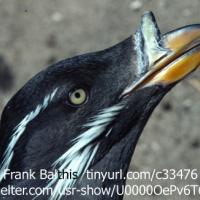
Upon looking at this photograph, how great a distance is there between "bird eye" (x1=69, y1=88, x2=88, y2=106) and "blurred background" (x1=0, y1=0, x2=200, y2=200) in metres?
2.78

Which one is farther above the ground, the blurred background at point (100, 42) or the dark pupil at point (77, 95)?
the blurred background at point (100, 42)

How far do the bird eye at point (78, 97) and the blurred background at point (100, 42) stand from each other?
109 inches

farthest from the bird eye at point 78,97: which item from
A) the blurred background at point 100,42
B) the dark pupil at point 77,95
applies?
the blurred background at point 100,42

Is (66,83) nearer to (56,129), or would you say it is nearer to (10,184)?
(56,129)

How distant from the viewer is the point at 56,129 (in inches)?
135

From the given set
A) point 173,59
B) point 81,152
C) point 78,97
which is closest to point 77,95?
point 78,97

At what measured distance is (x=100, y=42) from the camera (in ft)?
21.4

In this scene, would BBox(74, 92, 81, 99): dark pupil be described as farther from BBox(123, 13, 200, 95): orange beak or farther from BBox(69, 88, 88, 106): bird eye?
BBox(123, 13, 200, 95): orange beak

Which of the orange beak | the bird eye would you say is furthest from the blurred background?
the bird eye

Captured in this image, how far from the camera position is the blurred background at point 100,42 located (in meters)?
6.16

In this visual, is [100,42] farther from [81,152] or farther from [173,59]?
[81,152]

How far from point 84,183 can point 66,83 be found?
0.52 m

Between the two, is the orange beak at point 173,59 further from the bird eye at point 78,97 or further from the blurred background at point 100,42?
the blurred background at point 100,42

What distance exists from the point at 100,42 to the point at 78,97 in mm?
3191
